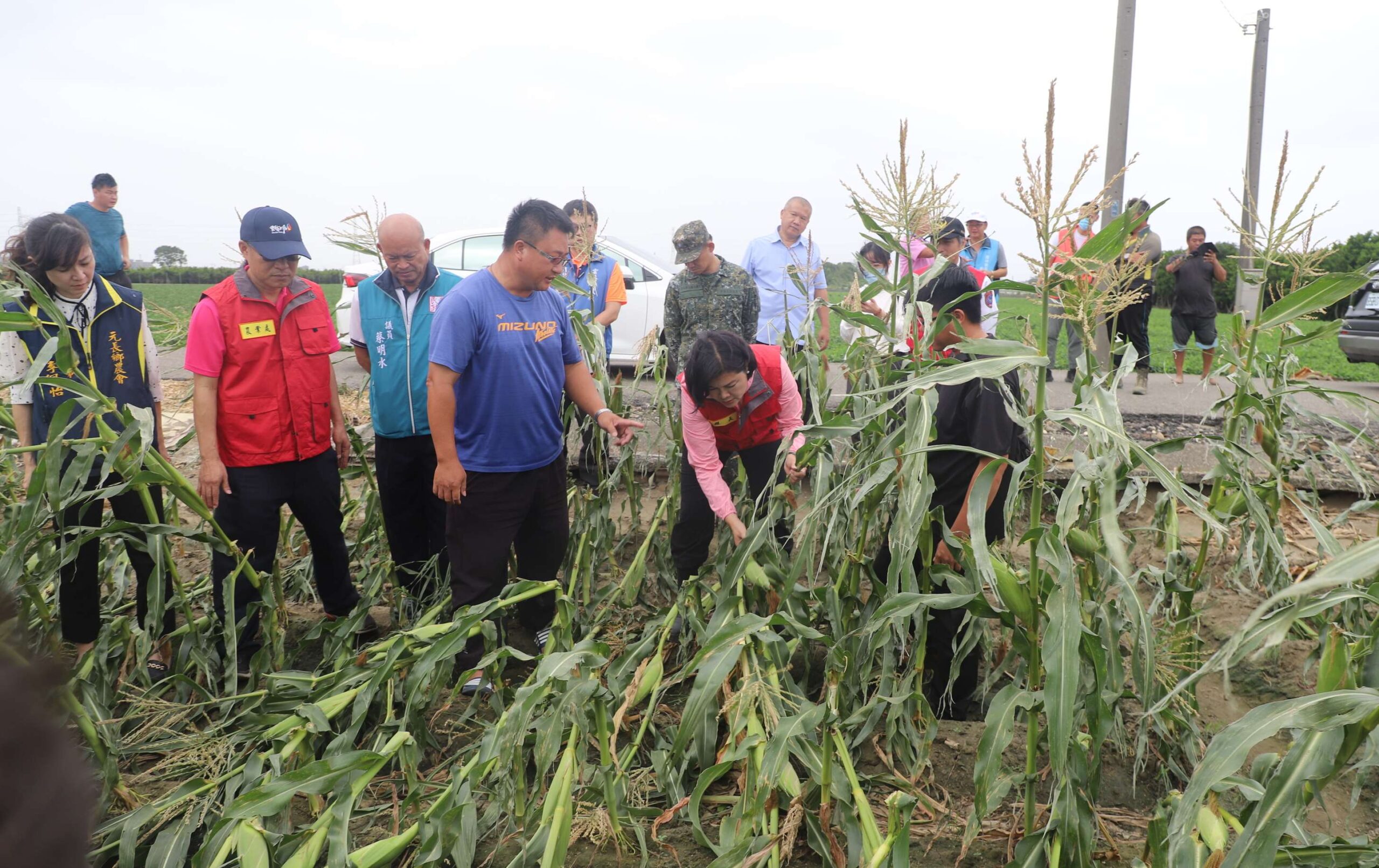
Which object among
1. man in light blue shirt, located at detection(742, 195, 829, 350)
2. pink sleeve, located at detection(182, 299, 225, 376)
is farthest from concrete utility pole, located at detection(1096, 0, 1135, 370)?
pink sleeve, located at detection(182, 299, 225, 376)

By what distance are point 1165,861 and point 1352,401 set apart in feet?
4.57

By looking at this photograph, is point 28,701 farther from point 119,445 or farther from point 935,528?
point 935,528

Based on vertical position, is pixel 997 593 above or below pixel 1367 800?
above

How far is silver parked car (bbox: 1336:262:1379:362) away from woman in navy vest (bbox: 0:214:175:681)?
1076cm

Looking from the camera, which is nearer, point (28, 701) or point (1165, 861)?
point (28, 701)

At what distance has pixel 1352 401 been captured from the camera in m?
2.44

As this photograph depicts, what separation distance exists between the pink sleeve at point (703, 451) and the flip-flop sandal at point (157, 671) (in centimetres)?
198

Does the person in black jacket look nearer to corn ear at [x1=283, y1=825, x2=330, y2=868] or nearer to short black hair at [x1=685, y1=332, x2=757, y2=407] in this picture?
short black hair at [x1=685, y1=332, x2=757, y2=407]

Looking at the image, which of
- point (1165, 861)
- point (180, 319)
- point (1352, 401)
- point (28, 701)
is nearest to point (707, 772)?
point (1165, 861)

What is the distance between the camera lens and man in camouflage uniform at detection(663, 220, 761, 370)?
474 centimetres

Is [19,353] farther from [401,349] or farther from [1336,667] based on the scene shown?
[1336,667]

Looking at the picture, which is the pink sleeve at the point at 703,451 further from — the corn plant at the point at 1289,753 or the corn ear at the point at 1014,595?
the corn plant at the point at 1289,753

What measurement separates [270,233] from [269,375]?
499mm

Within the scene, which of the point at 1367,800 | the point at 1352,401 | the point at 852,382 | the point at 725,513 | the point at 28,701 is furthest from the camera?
the point at 852,382
